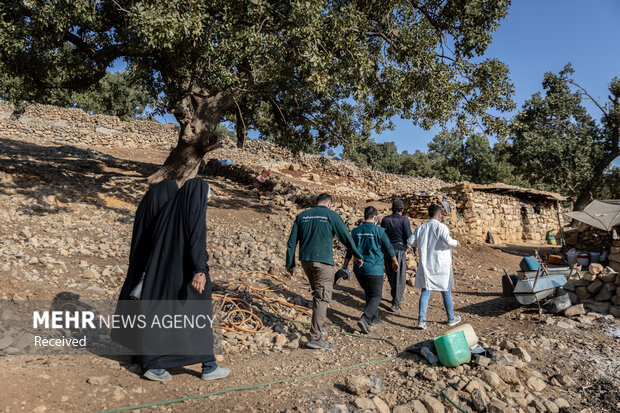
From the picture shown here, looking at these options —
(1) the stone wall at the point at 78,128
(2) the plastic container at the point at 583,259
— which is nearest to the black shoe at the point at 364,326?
(2) the plastic container at the point at 583,259

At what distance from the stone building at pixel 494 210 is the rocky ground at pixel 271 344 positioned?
12.8ft

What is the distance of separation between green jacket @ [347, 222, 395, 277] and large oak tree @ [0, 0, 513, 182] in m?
3.02

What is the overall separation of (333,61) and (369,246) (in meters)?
4.18

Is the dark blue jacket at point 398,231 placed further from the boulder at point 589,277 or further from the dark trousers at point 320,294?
the boulder at point 589,277

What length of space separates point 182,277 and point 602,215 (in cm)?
1173

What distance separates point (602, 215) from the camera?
10.5 m

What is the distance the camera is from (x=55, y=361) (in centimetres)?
296

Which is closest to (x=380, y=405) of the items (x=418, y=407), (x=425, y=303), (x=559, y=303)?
(x=418, y=407)

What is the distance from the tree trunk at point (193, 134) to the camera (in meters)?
8.50

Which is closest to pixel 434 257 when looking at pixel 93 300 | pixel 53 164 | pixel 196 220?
pixel 196 220

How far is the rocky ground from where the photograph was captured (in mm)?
2746

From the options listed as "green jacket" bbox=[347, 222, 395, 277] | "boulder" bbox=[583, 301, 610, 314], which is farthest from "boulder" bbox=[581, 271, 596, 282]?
"green jacket" bbox=[347, 222, 395, 277]

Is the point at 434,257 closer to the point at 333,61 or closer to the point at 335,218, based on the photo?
the point at 335,218

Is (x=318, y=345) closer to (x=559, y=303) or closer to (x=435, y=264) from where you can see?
(x=435, y=264)
